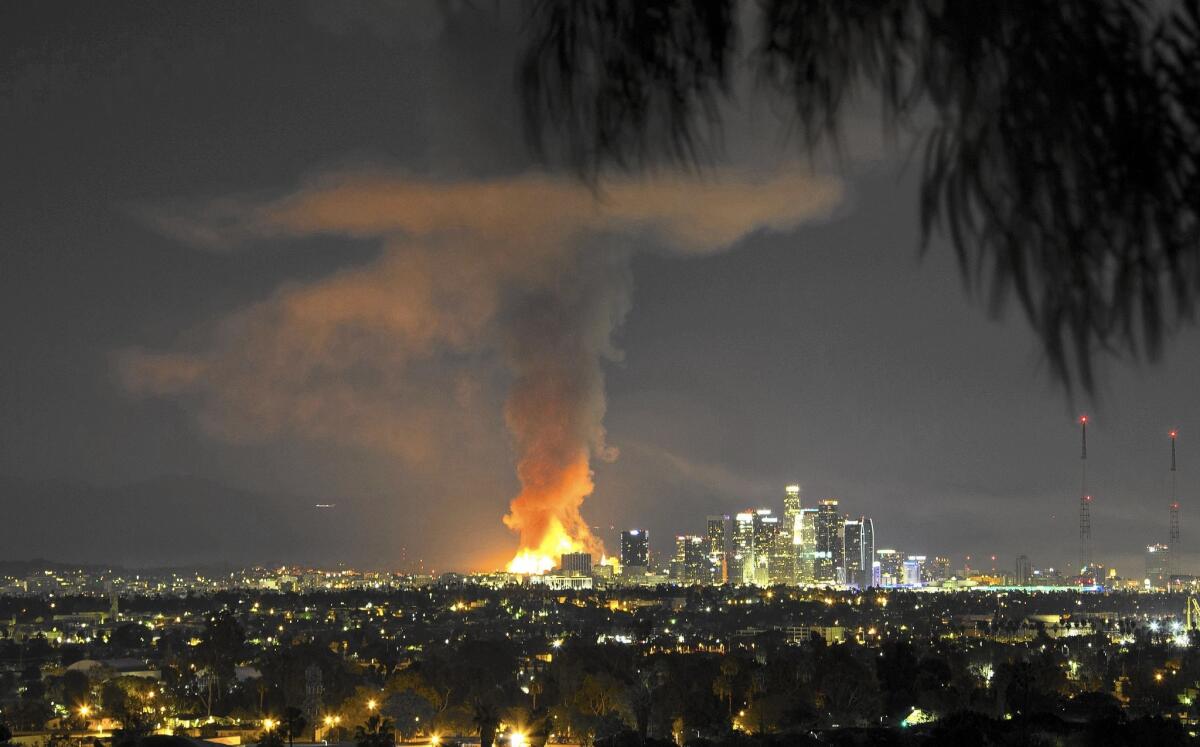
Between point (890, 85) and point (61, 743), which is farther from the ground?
point (890, 85)

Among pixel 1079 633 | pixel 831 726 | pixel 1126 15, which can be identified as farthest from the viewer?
pixel 1079 633

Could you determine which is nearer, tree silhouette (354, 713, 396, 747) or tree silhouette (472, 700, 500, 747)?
tree silhouette (354, 713, 396, 747)

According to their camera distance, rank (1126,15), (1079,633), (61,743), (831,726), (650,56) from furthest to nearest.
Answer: (1079,633)
(831,726)
(61,743)
(650,56)
(1126,15)

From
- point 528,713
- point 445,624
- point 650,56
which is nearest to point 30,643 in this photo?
point 445,624

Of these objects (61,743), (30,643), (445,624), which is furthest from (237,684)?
(445,624)

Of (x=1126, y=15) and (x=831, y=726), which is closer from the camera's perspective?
(x=1126, y=15)

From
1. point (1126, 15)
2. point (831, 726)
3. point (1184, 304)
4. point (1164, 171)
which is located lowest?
point (831, 726)

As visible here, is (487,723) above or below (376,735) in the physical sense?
above

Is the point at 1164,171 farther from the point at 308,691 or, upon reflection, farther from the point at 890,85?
the point at 308,691

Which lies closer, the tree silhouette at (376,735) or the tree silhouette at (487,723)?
the tree silhouette at (376,735)

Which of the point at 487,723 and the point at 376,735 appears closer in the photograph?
the point at 376,735
